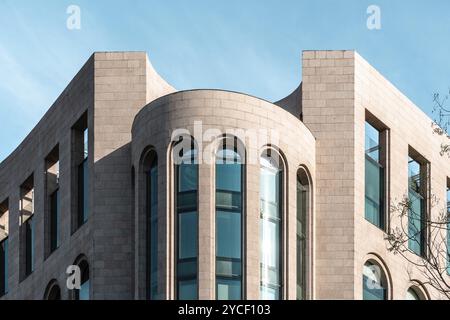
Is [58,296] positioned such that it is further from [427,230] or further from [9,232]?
[427,230]

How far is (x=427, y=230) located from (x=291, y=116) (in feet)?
35.5

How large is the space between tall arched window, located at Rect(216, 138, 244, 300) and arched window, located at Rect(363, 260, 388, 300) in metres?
7.02

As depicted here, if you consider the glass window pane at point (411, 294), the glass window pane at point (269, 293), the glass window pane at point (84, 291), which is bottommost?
the glass window pane at point (269, 293)

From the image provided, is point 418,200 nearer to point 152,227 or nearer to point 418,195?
point 418,195

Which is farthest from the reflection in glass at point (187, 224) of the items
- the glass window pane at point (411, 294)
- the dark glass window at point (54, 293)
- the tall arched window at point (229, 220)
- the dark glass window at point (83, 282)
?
the glass window pane at point (411, 294)

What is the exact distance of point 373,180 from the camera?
211 ft

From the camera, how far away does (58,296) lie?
65562 millimetres

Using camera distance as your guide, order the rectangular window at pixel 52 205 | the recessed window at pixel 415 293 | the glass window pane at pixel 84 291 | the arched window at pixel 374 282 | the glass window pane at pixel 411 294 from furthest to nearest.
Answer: the rectangular window at pixel 52 205, the recessed window at pixel 415 293, the glass window pane at pixel 411 294, the arched window at pixel 374 282, the glass window pane at pixel 84 291

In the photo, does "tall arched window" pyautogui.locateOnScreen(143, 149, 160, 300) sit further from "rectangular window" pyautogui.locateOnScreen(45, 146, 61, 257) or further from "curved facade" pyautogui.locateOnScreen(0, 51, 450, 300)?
"rectangular window" pyautogui.locateOnScreen(45, 146, 61, 257)

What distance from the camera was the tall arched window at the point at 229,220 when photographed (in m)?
56.8

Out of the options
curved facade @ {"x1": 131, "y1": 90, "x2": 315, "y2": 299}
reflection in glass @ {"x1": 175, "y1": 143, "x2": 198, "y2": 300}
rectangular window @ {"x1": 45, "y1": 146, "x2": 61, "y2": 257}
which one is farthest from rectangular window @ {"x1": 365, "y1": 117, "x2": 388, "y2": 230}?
rectangular window @ {"x1": 45, "y1": 146, "x2": 61, "y2": 257}

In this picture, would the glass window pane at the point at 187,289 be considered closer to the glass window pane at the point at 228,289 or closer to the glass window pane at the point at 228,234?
the glass window pane at the point at 228,289

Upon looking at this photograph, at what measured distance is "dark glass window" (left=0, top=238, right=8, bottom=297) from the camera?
74062 mm

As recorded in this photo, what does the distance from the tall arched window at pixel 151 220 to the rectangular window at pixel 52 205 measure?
7787 mm
